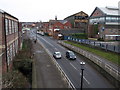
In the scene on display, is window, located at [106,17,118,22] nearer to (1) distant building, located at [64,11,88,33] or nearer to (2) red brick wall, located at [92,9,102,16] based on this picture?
(2) red brick wall, located at [92,9,102,16]

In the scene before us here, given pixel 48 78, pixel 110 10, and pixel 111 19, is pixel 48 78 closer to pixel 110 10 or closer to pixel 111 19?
pixel 111 19

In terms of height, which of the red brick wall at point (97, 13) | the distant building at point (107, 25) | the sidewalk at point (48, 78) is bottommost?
the sidewalk at point (48, 78)

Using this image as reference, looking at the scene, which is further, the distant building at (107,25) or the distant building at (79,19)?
the distant building at (79,19)

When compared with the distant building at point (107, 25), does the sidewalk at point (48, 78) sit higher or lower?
lower

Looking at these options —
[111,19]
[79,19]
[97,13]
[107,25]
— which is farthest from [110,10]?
[79,19]

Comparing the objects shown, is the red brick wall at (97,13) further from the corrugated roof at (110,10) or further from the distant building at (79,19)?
the distant building at (79,19)

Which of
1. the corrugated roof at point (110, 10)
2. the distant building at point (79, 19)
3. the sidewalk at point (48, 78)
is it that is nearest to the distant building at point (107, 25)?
the corrugated roof at point (110, 10)

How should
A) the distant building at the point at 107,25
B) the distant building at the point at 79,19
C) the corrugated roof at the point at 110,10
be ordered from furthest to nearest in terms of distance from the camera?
the distant building at the point at 79,19, the corrugated roof at the point at 110,10, the distant building at the point at 107,25

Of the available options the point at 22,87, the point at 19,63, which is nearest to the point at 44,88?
the point at 22,87

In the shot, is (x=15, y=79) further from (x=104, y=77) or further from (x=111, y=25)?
(x=111, y=25)

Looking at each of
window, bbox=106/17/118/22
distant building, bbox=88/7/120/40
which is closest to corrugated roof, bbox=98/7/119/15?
distant building, bbox=88/7/120/40

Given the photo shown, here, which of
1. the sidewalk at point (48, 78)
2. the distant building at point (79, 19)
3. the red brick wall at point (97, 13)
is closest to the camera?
the sidewalk at point (48, 78)

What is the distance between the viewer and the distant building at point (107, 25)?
47250 mm

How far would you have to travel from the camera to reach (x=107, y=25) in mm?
47344
